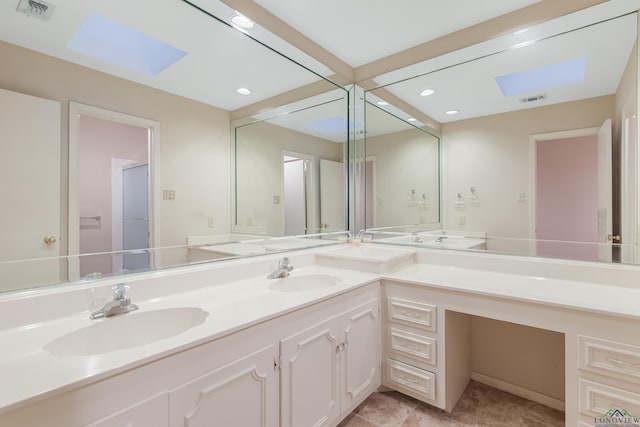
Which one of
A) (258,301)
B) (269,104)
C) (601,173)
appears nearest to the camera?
(258,301)

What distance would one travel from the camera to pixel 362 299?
162 centimetres

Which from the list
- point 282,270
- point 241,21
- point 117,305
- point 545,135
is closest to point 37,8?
point 241,21

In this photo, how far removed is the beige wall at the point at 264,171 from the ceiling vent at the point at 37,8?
871 mm

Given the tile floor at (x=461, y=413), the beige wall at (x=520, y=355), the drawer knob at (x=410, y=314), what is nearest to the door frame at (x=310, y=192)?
the drawer knob at (x=410, y=314)

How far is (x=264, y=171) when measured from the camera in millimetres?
2037

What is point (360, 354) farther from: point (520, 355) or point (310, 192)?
point (310, 192)

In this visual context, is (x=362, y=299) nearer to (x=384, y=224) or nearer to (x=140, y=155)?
(x=384, y=224)

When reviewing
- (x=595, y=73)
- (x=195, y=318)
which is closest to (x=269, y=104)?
(x=195, y=318)

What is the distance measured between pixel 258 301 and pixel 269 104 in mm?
1342

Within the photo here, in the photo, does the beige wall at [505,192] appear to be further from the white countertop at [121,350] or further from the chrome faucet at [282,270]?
the chrome faucet at [282,270]

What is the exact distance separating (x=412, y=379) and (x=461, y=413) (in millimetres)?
343

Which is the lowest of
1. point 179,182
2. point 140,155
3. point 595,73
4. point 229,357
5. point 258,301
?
point 229,357

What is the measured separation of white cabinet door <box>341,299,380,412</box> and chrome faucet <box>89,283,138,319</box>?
95cm

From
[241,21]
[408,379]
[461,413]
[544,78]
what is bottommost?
[461,413]
